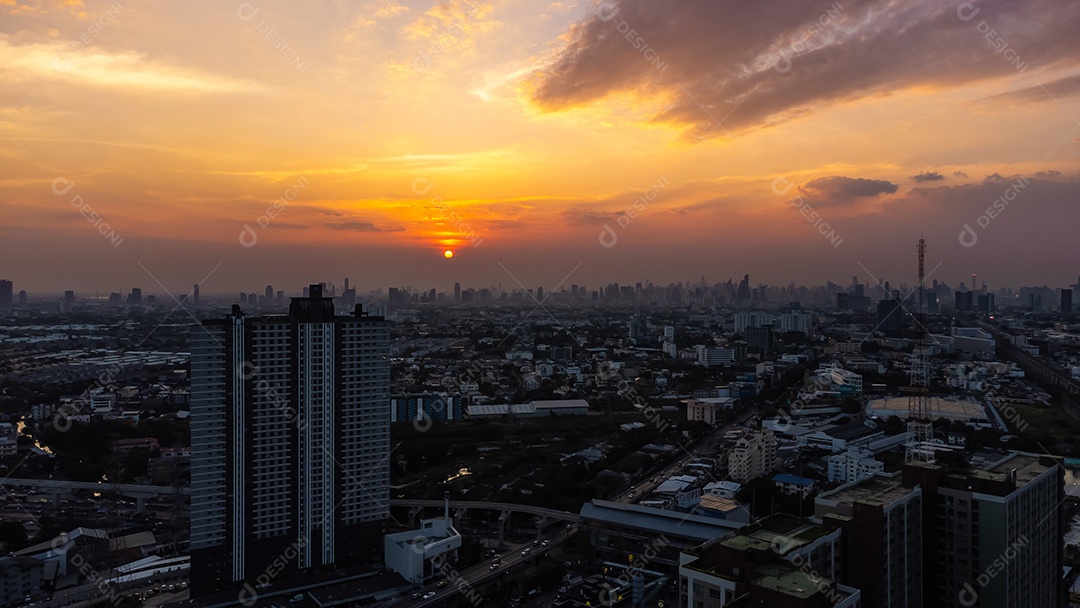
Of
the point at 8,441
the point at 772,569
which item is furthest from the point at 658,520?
the point at 8,441

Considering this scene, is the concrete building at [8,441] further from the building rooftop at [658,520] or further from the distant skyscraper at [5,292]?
the distant skyscraper at [5,292]

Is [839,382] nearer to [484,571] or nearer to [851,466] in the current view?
[851,466]

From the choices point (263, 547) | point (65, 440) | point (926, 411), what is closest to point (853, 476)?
Result: point (926, 411)

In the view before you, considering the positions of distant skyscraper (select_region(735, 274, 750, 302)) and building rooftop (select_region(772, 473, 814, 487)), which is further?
distant skyscraper (select_region(735, 274, 750, 302))

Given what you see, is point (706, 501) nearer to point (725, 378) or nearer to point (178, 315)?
point (725, 378)

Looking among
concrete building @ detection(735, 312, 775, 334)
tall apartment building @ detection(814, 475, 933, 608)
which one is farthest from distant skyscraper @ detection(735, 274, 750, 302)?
tall apartment building @ detection(814, 475, 933, 608)

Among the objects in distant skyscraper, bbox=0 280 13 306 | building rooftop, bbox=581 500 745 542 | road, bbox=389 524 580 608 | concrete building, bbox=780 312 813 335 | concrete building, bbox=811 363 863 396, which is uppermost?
distant skyscraper, bbox=0 280 13 306

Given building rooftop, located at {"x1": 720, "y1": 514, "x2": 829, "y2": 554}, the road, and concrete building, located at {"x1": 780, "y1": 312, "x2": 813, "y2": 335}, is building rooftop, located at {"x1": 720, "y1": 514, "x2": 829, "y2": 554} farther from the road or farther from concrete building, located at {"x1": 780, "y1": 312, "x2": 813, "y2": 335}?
concrete building, located at {"x1": 780, "y1": 312, "x2": 813, "y2": 335}

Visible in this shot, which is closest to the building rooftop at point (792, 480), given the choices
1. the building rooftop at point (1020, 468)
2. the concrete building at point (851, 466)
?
the concrete building at point (851, 466)

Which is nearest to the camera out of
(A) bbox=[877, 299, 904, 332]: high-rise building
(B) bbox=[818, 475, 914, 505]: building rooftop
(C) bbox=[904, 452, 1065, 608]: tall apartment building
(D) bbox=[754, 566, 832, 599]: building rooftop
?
(D) bbox=[754, 566, 832, 599]: building rooftop
